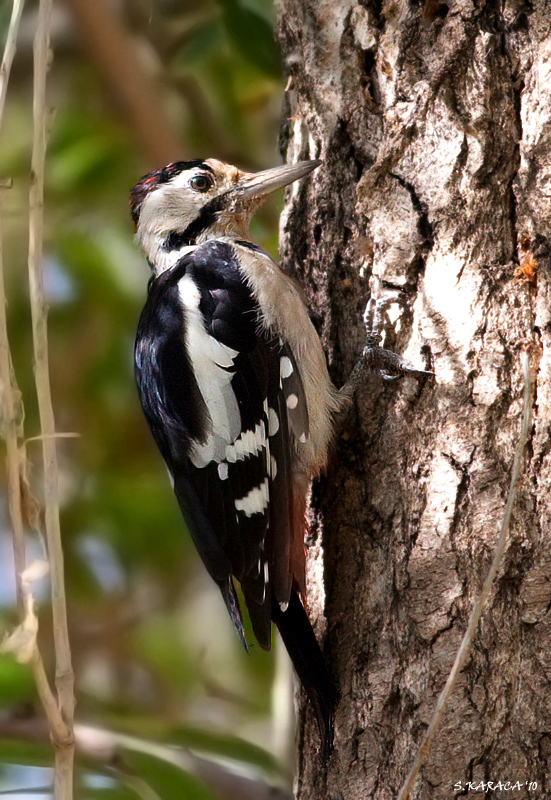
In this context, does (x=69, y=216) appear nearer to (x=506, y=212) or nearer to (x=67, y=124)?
(x=67, y=124)

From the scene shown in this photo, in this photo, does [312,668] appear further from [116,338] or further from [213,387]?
[116,338]

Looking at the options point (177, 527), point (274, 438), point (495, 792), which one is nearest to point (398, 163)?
point (274, 438)

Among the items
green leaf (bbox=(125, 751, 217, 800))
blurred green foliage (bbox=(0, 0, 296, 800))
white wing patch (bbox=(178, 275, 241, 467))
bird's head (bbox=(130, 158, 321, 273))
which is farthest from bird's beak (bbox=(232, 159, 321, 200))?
green leaf (bbox=(125, 751, 217, 800))

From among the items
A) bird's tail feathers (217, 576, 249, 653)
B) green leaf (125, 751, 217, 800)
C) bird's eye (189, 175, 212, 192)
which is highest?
bird's eye (189, 175, 212, 192)

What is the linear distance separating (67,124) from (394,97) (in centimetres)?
187

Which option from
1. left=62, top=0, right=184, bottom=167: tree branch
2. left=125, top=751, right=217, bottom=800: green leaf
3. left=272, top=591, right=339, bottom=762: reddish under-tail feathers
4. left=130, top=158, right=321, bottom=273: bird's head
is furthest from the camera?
left=62, top=0, right=184, bottom=167: tree branch

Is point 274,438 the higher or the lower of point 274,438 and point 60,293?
the lower

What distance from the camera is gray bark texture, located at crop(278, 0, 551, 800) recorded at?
1535 millimetres

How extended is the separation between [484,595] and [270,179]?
124cm

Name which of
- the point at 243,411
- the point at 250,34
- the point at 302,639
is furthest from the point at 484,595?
the point at 250,34

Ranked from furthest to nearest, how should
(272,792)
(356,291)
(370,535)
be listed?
(272,792), (356,291), (370,535)

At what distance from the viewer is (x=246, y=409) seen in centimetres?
203

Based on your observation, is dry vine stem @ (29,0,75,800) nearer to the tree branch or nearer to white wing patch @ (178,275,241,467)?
white wing patch @ (178,275,241,467)

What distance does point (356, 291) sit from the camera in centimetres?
199
